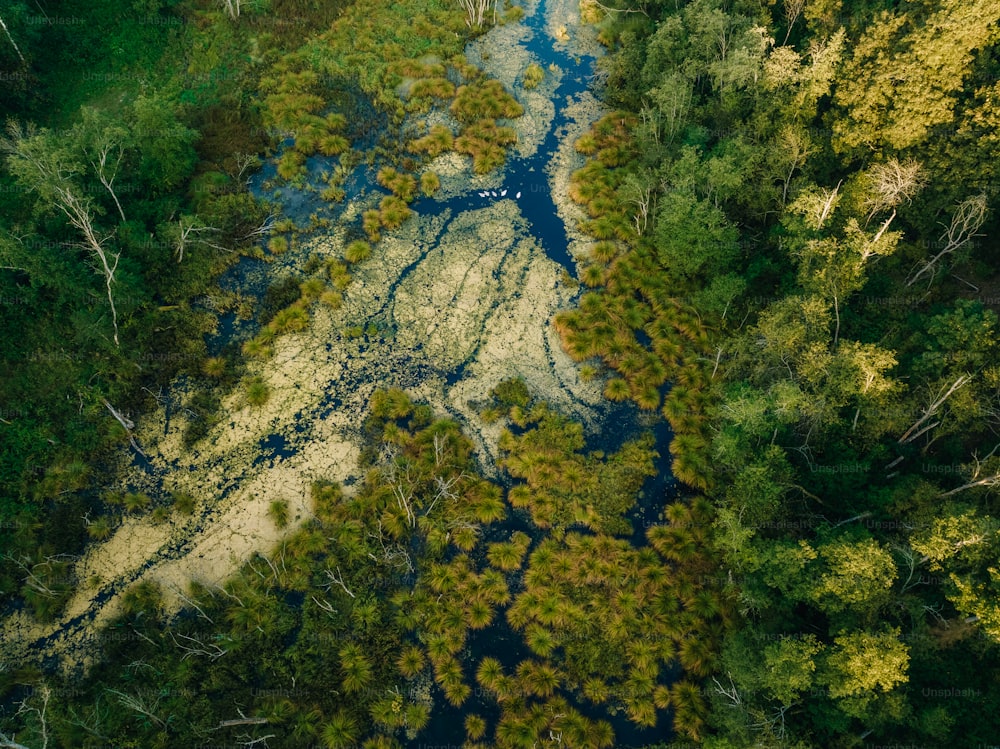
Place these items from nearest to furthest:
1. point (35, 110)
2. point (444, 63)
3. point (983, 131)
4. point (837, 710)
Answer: point (837, 710) → point (983, 131) → point (35, 110) → point (444, 63)

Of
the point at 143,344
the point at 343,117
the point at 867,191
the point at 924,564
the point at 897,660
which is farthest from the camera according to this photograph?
the point at 343,117

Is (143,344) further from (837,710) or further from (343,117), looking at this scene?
(837,710)

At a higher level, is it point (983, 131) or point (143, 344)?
point (983, 131)

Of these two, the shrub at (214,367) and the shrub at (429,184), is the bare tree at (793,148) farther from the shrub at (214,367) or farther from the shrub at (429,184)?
the shrub at (214,367)

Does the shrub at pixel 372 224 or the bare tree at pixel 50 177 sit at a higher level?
the bare tree at pixel 50 177

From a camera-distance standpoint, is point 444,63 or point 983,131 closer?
point 983,131

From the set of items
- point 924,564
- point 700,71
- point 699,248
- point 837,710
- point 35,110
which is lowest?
point 837,710

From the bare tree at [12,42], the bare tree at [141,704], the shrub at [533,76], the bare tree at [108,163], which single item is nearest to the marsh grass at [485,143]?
the shrub at [533,76]

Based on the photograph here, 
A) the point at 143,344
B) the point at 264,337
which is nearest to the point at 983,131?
the point at 264,337

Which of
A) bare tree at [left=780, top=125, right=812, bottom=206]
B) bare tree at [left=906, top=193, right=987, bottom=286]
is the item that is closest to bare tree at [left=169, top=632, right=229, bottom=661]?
bare tree at [left=780, top=125, right=812, bottom=206]

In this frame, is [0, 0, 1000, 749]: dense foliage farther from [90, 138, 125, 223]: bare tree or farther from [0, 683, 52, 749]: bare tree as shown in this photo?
[90, 138, 125, 223]: bare tree
